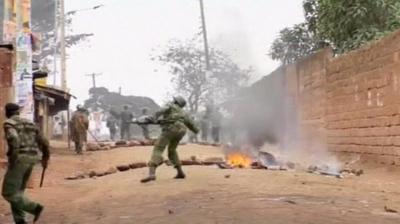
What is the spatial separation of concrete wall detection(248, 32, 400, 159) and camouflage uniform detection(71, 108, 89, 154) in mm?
7017

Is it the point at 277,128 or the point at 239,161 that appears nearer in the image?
the point at 239,161

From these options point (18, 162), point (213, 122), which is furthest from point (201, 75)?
point (18, 162)

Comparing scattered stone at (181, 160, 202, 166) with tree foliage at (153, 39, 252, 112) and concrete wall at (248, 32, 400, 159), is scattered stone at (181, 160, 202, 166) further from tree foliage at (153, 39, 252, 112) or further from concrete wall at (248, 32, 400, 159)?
tree foliage at (153, 39, 252, 112)

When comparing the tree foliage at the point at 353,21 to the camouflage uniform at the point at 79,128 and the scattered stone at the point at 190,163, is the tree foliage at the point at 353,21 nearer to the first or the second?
the scattered stone at the point at 190,163

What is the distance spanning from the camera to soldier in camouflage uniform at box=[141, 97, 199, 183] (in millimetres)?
12297

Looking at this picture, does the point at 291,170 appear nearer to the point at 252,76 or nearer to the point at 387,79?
the point at 387,79

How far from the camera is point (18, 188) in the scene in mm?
7961

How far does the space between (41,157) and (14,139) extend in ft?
3.92

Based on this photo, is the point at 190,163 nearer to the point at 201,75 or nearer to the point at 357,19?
the point at 357,19

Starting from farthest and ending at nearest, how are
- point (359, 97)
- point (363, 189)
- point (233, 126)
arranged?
point (233, 126), point (359, 97), point (363, 189)

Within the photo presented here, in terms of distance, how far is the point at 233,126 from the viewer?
3309 centimetres

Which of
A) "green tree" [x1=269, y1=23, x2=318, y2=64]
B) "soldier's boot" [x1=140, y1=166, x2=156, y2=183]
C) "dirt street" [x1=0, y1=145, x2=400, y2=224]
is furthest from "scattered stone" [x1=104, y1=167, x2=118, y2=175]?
"green tree" [x1=269, y1=23, x2=318, y2=64]

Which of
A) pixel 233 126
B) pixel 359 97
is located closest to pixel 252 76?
pixel 233 126

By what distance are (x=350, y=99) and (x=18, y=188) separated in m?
11.2
